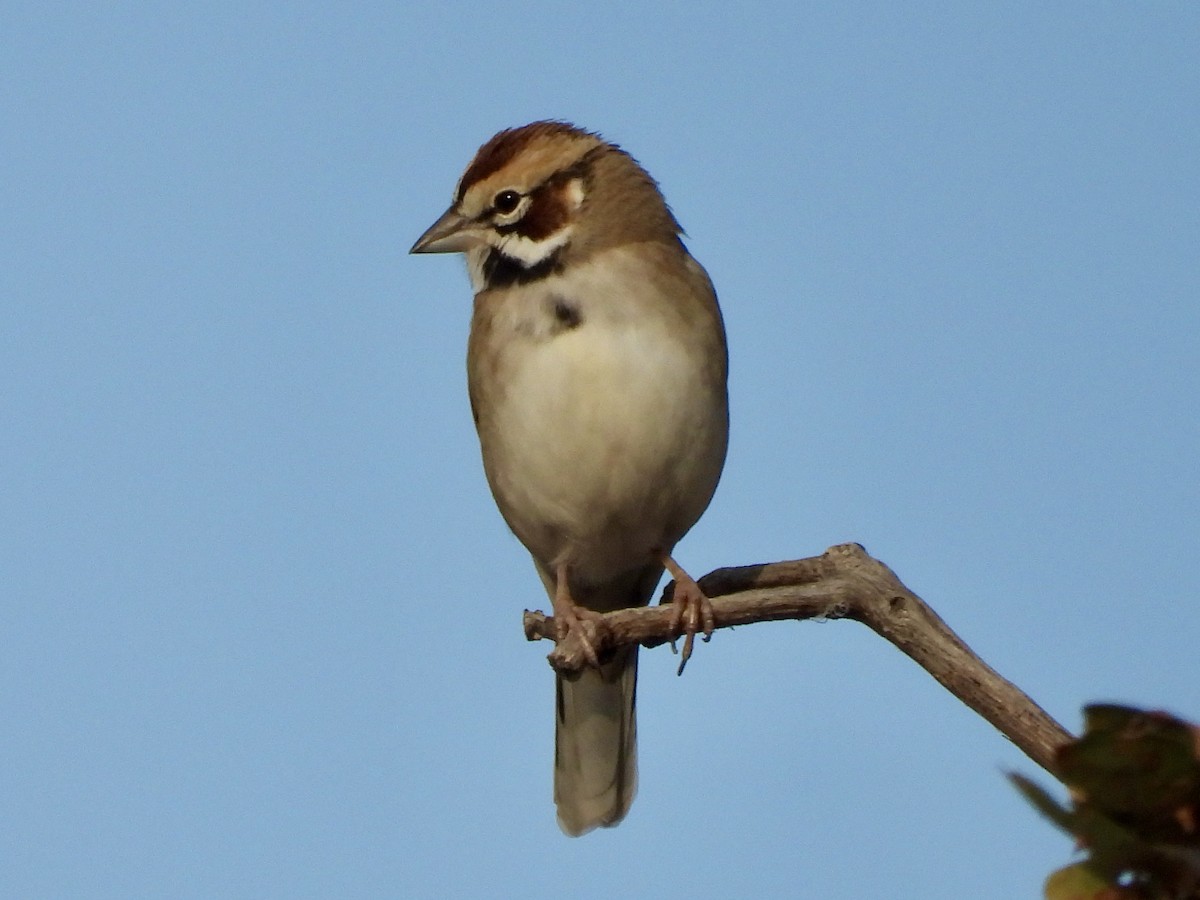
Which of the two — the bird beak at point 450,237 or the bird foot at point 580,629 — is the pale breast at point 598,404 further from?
the bird foot at point 580,629

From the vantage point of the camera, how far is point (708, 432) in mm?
6020

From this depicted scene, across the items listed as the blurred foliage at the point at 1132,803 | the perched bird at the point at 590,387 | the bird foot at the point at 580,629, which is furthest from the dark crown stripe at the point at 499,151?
the blurred foliage at the point at 1132,803

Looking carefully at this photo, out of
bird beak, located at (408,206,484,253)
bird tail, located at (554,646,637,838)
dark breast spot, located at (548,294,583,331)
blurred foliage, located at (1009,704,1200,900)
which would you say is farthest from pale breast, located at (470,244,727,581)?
blurred foliage, located at (1009,704,1200,900)

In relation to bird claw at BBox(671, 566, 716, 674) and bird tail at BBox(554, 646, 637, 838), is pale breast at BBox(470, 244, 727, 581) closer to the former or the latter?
bird claw at BBox(671, 566, 716, 674)

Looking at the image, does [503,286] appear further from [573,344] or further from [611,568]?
[611,568]

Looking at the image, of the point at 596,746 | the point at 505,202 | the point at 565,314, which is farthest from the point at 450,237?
the point at 596,746

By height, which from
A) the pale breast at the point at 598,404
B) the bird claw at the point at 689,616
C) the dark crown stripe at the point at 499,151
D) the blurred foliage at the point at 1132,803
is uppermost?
the dark crown stripe at the point at 499,151

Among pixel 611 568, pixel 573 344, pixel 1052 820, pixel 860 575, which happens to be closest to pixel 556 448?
pixel 573 344

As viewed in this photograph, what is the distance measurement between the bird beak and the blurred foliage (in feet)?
18.1

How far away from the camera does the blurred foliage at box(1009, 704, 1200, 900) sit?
106 cm

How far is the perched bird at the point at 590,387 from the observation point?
5.81 m

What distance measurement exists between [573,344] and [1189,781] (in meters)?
4.81

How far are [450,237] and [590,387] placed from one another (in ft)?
3.77

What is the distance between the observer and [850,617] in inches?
179
